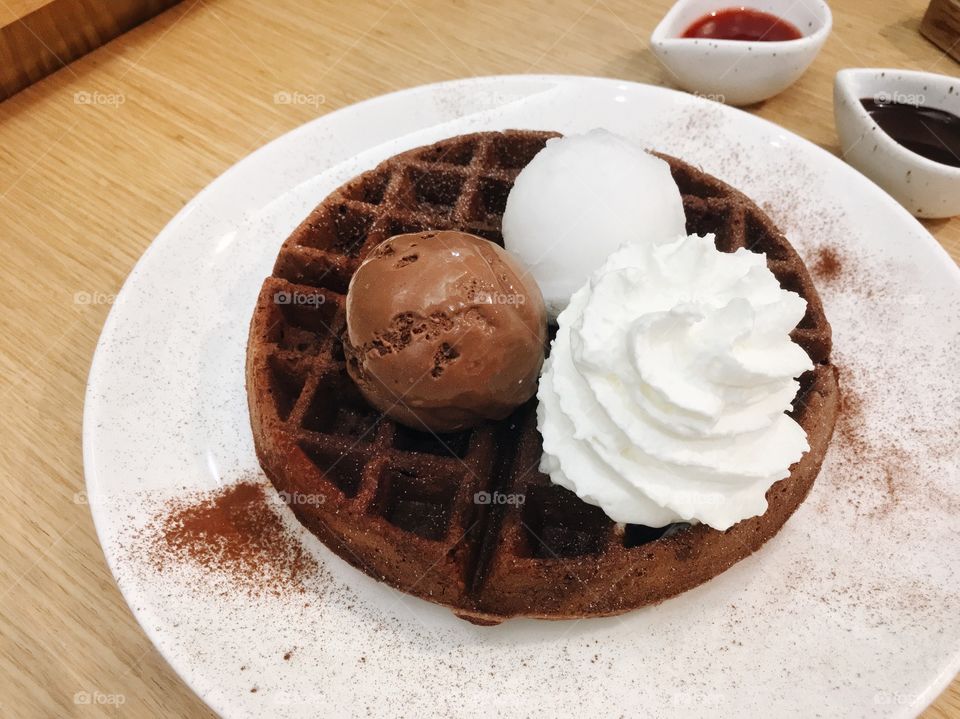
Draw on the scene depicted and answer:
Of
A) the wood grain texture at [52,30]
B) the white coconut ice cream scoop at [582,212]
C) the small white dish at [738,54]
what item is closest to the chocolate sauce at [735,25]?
the small white dish at [738,54]

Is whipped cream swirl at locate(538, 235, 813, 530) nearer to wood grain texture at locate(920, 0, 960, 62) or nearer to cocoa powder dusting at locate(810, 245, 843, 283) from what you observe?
cocoa powder dusting at locate(810, 245, 843, 283)

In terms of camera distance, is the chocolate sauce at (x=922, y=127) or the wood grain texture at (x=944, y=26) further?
the wood grain texture at (x=944, y=26)

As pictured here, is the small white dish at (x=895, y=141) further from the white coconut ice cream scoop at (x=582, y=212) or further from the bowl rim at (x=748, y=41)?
the white coconut ice cream scoop at (x=582, y=212)

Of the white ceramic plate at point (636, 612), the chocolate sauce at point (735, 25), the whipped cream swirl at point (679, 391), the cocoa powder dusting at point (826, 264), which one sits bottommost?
the white ceramic plate at point (636, 612)

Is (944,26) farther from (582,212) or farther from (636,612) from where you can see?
(636,612)

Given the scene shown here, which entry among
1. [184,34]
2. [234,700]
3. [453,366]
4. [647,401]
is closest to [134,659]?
[234,700]

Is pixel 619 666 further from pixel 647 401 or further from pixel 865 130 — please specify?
pixel 865 130

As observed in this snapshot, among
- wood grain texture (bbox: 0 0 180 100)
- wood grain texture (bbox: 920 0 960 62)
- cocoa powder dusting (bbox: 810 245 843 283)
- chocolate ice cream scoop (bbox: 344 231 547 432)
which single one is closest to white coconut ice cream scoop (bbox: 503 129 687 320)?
chocolate ice cream scoop (bbox: 344 231 547 432)
